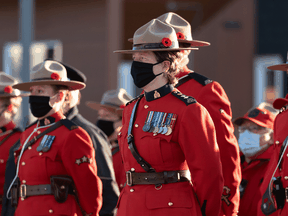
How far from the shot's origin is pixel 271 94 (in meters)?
19.0

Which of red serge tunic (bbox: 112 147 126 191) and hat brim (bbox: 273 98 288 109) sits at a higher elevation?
hat brim (bbox: 273 98 288 109)

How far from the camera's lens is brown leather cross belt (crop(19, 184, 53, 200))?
4551mm

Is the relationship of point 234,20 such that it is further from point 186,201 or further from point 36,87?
point 186,201

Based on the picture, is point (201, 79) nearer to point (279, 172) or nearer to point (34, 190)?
point (279, 172)

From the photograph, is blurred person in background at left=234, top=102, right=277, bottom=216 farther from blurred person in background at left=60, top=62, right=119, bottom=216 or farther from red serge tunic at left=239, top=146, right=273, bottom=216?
blurred person in background at left=60, top=62, right=119, bottom=216

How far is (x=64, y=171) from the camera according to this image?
470 cm

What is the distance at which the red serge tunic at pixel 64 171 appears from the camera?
4539 millimetres

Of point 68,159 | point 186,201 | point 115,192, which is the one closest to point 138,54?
point 186,201

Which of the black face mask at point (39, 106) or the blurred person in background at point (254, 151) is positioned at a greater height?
the black face mask at point (39, 106)

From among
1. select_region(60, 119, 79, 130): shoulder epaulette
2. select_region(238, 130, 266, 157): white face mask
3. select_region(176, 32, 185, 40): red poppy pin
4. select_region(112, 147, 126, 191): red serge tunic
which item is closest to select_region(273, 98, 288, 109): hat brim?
select_region(176, 32, 185, 40): red poppy pin

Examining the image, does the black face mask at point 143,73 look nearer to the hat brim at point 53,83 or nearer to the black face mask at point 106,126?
the hat brim at point 53,83

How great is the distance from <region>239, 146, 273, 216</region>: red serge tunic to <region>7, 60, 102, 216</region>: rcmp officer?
2207 millimetres

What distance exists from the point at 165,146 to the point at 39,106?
1975 millimetres

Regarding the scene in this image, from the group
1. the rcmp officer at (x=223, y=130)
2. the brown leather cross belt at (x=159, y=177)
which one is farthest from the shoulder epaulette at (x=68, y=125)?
the brown leather cross belt at (x=159, y=177)
